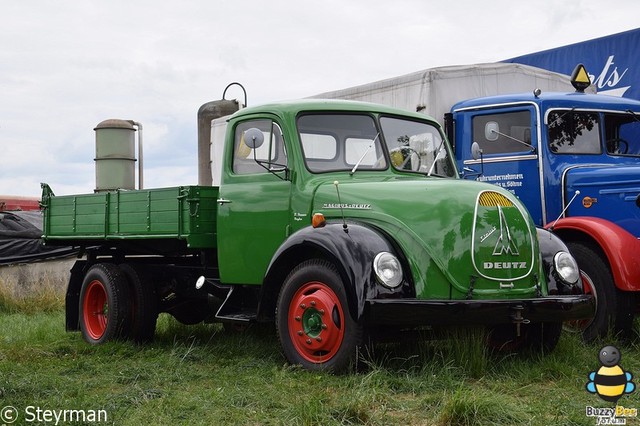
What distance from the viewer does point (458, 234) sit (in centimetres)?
638

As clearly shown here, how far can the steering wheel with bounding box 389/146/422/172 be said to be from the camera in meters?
7.59

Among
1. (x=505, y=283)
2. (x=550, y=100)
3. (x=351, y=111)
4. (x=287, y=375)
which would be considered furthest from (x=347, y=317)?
(x=550, y=100)

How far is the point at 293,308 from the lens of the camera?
6.73 metres

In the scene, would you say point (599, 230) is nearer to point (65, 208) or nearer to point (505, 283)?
point (505, 283)

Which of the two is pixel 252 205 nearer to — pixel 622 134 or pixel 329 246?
pixel 329 246

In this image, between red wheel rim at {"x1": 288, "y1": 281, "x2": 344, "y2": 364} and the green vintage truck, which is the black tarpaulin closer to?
the green vintage truck

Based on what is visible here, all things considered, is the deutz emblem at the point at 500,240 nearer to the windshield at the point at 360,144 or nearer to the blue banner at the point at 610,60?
the windshield at the point at 360,144

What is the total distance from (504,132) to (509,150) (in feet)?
0.70

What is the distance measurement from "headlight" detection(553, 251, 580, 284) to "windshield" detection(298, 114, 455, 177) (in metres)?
1.38

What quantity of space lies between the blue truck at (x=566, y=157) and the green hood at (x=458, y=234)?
1.23 m

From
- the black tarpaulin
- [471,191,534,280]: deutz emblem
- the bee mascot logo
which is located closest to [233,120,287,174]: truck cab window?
[471,191,534,280]: deutz emblem

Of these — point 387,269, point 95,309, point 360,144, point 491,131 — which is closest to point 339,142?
point 360,144

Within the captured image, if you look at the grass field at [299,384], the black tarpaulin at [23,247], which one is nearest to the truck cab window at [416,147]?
the grass field at [299,384]

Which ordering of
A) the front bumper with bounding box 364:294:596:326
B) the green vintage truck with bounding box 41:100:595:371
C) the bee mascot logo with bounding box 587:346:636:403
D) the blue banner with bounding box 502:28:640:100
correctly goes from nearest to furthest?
the bee mascot logo with bounding box 587:346:636:403, the front bumper with bounding box 364:294:596:326, the green vintage truck with bounding box 41:100:595:371, the blue banner with bounding box 502:28:640:100
